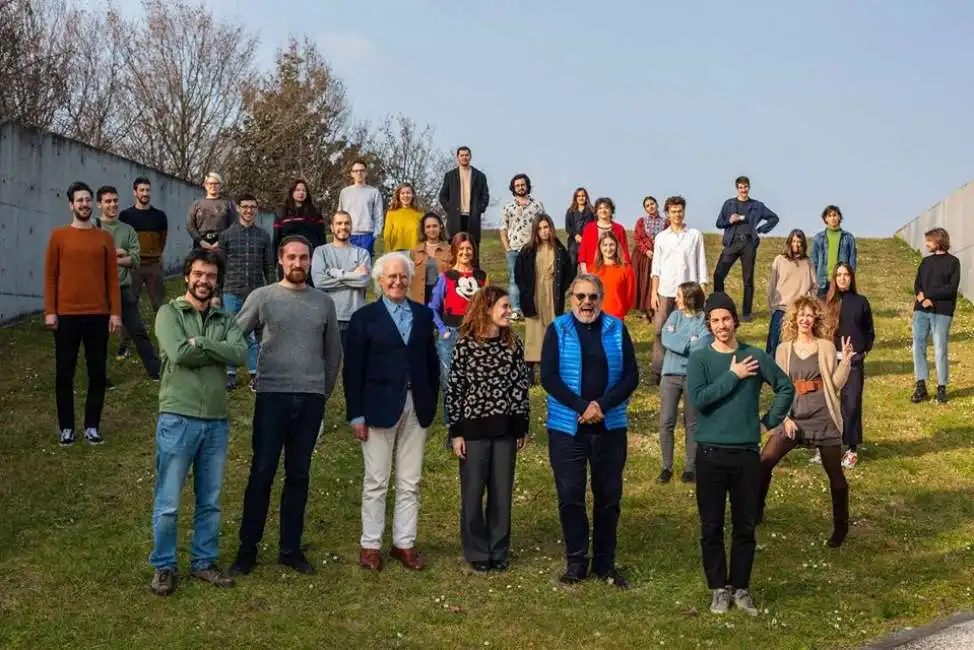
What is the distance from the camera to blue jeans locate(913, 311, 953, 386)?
14289 mm

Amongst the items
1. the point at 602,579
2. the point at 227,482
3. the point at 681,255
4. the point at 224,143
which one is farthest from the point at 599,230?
the point at 224,143

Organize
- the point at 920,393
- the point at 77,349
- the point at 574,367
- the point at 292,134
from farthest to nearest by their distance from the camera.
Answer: the point at 292,134 → the point at 920,393 → the point at 77,349 → the point at 574,367

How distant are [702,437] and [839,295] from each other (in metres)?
4.55

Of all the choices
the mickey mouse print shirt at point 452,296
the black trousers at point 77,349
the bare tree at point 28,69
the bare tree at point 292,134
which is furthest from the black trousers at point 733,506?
the bare tree at point 292,134

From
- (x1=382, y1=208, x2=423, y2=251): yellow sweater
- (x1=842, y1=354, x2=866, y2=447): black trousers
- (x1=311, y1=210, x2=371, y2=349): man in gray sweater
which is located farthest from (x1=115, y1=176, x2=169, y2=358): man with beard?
(x1=842, y1=354, x2=866, y2=447): black trousers

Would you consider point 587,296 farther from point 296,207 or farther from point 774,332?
point 296,207

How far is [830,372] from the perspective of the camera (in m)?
9.55

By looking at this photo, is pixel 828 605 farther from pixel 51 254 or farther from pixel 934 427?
pixel 51 254

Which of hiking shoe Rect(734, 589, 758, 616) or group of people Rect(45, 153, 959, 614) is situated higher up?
group of people Rect(45, 153, 959, 614)

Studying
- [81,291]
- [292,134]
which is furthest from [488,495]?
[292,134]

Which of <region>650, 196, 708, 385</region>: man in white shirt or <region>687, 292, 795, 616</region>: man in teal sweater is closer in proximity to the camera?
<region>687, 292, 795, 616</region>: man in teal sweater

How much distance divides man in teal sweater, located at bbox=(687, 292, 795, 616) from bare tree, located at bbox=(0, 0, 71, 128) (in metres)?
25.0

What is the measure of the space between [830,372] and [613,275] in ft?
12.4

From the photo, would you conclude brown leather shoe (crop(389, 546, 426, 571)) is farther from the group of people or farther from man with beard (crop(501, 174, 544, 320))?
man with beard (crop(501, 174, 544, 320))
